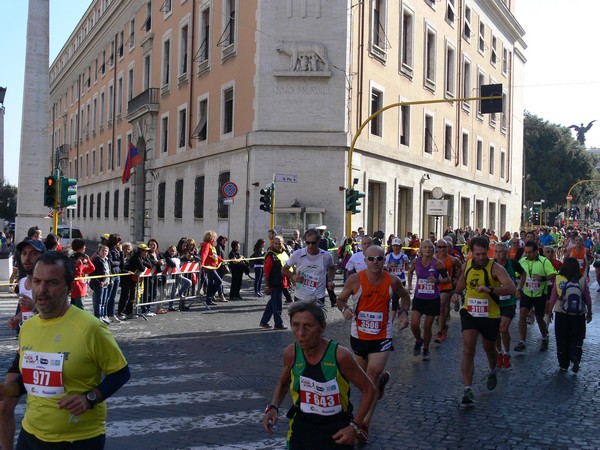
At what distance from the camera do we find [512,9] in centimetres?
4703

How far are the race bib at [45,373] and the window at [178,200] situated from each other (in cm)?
3000

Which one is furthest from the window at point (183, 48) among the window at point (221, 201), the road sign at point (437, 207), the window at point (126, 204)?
the road sign at point (437, 207)

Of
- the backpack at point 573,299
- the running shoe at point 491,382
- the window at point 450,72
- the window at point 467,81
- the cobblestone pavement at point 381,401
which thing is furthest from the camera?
the window at point 467,81

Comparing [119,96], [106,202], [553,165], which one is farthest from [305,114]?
[553,165]

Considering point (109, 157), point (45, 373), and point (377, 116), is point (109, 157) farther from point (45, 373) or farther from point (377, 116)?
point (45, 373)

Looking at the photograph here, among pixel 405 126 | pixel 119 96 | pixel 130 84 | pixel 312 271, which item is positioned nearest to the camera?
Result: pixel 312 271

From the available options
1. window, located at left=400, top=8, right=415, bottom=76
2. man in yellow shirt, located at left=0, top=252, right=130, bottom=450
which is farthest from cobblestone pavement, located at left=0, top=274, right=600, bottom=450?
window, located at left=400, top=8, right=415, bottom=76

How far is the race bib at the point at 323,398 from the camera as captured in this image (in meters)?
3.72

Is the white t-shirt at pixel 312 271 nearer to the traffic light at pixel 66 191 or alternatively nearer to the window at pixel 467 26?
the traffic light at pixel 66 191

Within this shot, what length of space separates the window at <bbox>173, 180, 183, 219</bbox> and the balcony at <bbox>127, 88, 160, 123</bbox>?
5287 mm

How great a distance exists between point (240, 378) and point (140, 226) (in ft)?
106

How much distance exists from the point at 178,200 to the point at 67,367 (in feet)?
100

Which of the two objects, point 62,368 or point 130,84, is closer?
point 62,368

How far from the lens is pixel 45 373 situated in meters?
3.27
